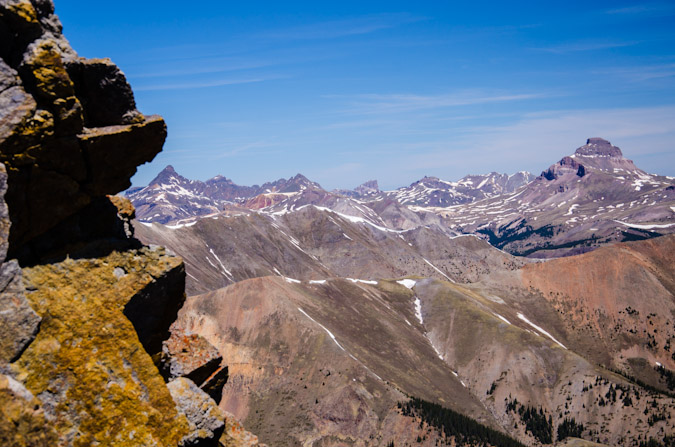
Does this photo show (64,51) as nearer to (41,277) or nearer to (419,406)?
(41,277)

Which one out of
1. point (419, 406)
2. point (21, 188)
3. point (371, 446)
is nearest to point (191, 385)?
point (21, 188)

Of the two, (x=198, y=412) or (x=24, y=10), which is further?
(x=198, y=412)

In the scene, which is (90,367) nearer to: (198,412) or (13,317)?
(13,317)

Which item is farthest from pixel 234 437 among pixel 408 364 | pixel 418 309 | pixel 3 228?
pixel 418 309

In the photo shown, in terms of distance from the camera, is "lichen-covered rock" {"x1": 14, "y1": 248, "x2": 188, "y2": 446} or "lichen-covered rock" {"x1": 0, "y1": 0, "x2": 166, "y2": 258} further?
"lichen-covered rock" {"x1": 0, "y1": 0, "x2": 166, "y2": 258}

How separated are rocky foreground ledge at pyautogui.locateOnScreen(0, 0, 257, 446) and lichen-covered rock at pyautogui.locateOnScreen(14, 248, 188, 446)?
3cm

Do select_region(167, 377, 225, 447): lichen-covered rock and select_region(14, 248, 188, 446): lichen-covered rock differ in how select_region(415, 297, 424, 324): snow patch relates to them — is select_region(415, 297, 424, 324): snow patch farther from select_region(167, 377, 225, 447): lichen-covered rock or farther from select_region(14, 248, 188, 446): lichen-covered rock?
select_region(14, 248, 188, 446): lichen-covered rock

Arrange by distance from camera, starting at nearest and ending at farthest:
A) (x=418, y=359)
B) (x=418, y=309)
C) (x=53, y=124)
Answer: (x=53, y=124) → (x=418, y=359) → (x=418, y=309)

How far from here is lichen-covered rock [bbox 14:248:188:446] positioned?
11250 millimetres

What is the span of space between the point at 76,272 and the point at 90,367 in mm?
3530

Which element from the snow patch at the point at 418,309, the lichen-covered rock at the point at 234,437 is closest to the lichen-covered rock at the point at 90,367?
the lichen-covered rock at the point at 234,437

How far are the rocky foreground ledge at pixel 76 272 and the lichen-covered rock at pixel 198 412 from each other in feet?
0.16

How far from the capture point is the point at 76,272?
14.1 meters

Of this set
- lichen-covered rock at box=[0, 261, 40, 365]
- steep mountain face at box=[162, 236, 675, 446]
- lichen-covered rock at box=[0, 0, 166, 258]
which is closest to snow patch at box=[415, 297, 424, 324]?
steep mountain face at box=[162, 236, 675, 446]
